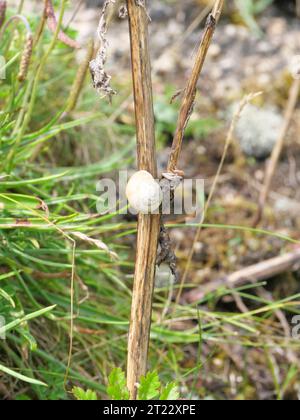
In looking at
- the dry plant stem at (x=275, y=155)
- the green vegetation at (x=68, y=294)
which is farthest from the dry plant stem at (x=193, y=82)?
the dry plant stem at (x=275, y=155)

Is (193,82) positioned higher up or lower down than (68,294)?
higher up

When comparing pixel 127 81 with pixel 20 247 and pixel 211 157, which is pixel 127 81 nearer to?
pixel 211 157

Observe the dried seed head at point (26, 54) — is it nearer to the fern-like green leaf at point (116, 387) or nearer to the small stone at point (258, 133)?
the fern-like green leaf at point (116, 387)

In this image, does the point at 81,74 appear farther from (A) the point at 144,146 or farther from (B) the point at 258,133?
(B) the point at 258,133

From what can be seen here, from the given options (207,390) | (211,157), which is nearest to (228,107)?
(211,157)

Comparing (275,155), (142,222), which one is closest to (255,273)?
(275,155)

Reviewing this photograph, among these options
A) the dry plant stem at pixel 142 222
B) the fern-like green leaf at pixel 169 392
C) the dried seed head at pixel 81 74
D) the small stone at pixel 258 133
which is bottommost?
the fern-like green leaf at pixel 169 392
